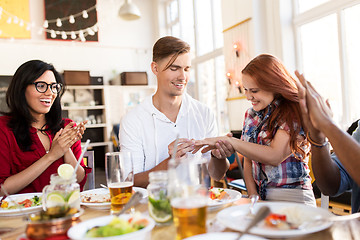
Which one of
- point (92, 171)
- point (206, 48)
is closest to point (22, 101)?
point (92, 171)

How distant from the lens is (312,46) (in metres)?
4.49

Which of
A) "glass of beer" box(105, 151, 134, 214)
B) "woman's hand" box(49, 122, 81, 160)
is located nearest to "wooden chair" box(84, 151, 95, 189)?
"woman's hand" box(49, 122, 81, 160)

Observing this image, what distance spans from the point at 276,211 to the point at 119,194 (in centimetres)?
56

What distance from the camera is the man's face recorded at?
1.97 m

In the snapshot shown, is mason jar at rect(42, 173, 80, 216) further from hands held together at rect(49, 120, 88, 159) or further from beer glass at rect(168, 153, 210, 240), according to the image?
hands held together at rect(49, 120, 88, 159)

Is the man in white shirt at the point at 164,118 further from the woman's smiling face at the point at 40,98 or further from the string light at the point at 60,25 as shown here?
the string light at the point at 60,25

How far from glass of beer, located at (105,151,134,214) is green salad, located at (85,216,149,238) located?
32 centimetres

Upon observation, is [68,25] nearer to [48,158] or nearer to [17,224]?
[48,158]

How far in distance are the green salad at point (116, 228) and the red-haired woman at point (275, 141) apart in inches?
35.7

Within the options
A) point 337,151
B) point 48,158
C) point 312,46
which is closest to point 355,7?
point 312,46

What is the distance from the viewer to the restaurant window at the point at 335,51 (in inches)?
153

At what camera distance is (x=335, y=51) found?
410 cm

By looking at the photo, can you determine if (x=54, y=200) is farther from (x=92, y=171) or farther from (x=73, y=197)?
(x=92, y=171)

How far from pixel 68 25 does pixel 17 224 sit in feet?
23.6
